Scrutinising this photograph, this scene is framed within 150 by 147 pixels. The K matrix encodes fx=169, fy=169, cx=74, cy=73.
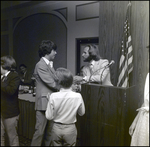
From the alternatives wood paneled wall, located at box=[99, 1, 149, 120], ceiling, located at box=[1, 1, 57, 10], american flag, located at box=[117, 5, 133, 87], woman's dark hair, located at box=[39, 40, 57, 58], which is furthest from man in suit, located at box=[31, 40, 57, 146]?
american flag, located at box=[117, 5, 133, 87]

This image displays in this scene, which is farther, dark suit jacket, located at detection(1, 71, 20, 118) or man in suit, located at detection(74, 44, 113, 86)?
man in suit, located at detection(74, 44, 113, 86)

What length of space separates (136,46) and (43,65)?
992mm

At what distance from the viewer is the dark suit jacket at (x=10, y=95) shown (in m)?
1.29

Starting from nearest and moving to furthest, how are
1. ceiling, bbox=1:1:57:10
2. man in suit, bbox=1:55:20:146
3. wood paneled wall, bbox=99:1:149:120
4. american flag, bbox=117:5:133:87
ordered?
1. man in suit, bbox=1:55:20:146
2. ceiling, bbox=1:1:57:10
3. wood paneled wall, bbox=99:1:149:120
4. american flag, bbox=117:5:133:87

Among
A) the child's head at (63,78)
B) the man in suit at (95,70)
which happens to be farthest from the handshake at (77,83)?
the child's head at (63,78)

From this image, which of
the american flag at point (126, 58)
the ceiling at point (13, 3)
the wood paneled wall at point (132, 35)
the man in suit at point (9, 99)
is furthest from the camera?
the american flag at point (126, 58)

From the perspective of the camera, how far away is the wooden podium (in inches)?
57.4

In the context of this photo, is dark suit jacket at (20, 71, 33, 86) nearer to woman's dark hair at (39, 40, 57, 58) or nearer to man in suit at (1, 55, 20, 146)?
man in suit at (1, 55, 20, 146)

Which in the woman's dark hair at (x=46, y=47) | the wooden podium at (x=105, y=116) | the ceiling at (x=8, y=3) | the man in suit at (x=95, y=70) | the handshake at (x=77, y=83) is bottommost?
the wooden podium at (x=105, y=116)

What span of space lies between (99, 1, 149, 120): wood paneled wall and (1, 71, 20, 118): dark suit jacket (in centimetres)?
81

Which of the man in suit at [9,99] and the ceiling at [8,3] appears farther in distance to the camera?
the ceiling at [8,3]

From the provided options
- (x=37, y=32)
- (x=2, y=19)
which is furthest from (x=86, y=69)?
(x=2, y=19)

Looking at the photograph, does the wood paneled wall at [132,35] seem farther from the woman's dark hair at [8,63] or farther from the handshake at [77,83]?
the woman's dark hair at [8,63]

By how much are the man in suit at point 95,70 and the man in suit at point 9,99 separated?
20.2 inches
